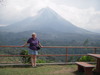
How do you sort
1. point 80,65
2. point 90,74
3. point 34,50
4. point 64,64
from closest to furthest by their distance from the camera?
point 90,74
point 80,65
point 34,50
point 64,64

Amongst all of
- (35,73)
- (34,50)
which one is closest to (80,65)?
(35,73)

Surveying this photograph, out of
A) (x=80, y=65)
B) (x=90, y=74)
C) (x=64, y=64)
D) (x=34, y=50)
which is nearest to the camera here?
(x=90, y=74)

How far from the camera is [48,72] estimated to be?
313 inches

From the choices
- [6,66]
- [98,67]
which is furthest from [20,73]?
[98,67]

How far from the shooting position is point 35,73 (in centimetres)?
764

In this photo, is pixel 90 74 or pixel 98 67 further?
pixel 98 67

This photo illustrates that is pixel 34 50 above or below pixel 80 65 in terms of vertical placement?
above

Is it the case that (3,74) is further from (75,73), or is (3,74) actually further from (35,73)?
(75,73)

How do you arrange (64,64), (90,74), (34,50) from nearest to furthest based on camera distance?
1. (90,74)
2. (34,50)
3. (64,64)

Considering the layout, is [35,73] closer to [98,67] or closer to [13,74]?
[13,74]

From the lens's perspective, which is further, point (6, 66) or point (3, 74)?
point (6, 66)

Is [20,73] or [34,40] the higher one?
[34,40]

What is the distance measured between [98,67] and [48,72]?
2162 millimetres

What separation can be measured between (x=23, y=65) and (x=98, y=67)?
3772mm
